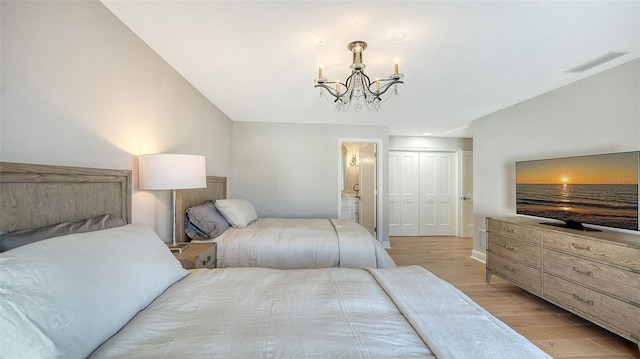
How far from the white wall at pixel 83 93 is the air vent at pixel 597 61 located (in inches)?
142

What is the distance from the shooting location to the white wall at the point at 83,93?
108 centimetres

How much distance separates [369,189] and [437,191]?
1806 mm

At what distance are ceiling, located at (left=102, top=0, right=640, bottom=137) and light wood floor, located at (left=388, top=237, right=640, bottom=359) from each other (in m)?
2.24

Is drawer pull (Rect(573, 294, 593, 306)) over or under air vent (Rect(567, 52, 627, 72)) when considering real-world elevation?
under

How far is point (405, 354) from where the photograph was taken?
0.77 meters

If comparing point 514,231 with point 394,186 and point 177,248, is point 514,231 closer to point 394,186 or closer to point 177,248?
point 394,186

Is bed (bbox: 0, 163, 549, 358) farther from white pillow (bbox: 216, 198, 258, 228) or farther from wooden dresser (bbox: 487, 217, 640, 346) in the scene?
wooden dresser (bbox: 487, 217, 640, 346)

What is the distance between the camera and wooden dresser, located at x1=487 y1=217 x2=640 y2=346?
5.84 feet

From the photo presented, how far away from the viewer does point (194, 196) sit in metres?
2.78

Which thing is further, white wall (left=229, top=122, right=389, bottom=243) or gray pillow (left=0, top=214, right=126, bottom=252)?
white wall (left=229, top=122, right=389, bottom=243)

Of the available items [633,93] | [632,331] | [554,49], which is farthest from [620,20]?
[632,331]

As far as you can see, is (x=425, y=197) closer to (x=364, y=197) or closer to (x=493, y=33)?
(x=364, y=197)

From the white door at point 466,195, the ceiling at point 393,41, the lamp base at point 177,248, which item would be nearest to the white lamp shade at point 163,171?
the lamp base at point 177,248

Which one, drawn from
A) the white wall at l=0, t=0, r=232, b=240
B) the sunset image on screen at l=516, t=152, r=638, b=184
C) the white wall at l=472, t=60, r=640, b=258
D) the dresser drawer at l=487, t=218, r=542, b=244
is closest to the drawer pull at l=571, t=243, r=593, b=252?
the dresser drawer at l=487, t=218, r=542, b=244
